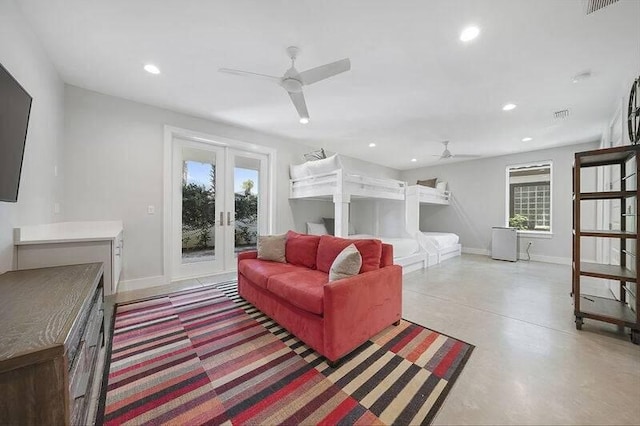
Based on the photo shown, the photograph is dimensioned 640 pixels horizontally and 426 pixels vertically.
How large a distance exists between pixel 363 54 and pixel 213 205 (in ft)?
10.6

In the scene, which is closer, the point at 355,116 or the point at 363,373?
the point at 363,373

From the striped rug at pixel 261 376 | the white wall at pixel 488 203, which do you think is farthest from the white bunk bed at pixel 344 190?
the white wall at pixel 488 203

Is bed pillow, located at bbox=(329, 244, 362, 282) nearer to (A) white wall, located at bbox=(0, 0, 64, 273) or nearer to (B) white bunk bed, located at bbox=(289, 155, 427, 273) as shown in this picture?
(B) white bunk bed, located at bbox=(289, 155, 427, 273)

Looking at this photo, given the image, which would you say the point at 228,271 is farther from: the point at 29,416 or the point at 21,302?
the point at 29,416

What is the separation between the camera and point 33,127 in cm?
204

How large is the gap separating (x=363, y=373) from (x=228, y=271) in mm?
3292

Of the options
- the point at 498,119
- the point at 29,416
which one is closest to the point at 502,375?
the point at 29,416

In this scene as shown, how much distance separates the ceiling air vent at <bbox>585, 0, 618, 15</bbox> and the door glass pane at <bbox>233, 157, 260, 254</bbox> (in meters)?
4.32

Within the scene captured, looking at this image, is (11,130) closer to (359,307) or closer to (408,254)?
(359,307)

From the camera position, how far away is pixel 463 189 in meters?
6.55

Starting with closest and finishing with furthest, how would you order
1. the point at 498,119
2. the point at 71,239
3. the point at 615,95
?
1. the point at 71,239
2. the point at 615,95
3. the point at 498,119

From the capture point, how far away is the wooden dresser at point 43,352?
697 mm

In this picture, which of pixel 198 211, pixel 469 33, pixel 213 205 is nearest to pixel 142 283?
pixel 198 211

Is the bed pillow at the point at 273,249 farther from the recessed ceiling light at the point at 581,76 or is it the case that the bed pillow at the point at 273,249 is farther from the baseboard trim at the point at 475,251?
the baseboard trim at the point at 475,251
